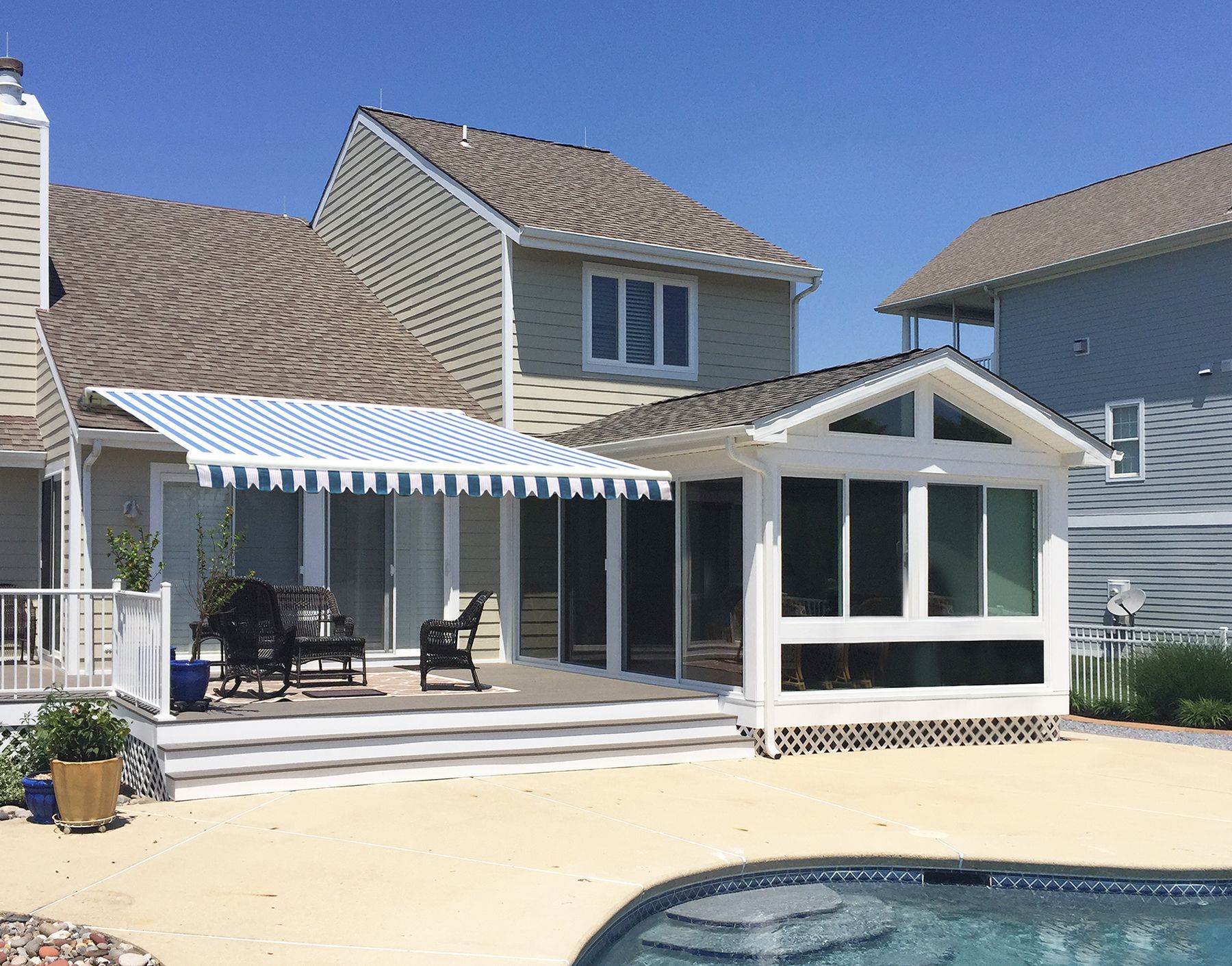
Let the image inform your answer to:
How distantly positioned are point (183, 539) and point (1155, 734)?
12.6 m

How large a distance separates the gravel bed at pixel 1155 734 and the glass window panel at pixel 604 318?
8.31 metres

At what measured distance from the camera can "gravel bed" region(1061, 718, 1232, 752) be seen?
1528cm

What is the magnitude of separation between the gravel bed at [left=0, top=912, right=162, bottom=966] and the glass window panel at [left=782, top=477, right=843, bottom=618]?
27.0 ft

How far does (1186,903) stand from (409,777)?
670 cm

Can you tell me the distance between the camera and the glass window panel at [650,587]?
576 inches

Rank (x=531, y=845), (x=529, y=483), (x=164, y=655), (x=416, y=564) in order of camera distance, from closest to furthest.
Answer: (x=531, y=845) < (x=164, y=655) < (x=529, y=483) < (x=416, y=564)

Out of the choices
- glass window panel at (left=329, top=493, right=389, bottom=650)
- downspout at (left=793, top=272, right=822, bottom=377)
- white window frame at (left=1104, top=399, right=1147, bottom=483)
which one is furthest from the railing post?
white window frame at (left=1104, top=399, right=1147, bottom=483)

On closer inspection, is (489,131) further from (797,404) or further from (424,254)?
(797,404)

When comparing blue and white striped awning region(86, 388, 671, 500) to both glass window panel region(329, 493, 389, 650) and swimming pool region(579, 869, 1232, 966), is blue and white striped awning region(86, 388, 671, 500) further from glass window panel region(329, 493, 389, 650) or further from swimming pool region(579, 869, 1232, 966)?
swimming pool region(579, 869, 1232, 966)

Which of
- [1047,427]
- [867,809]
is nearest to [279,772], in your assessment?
[867,809]

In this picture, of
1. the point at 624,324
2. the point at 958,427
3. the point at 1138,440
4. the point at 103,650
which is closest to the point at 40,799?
the point at 103,650

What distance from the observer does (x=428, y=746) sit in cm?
1195

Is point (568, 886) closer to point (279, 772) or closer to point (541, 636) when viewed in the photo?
point (279, 772)

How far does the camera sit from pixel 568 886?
798 cm
